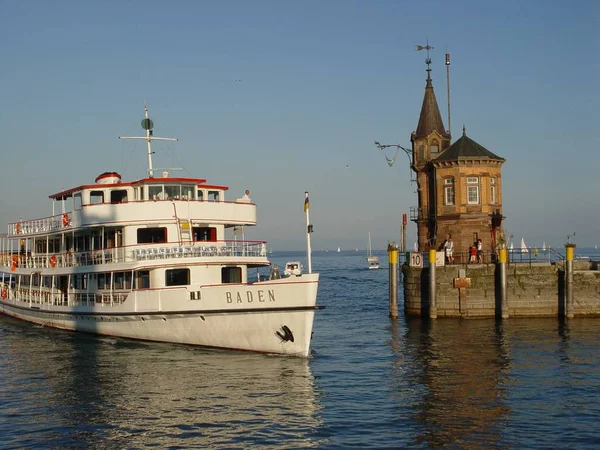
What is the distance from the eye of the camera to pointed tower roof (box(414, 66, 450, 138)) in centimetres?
4981

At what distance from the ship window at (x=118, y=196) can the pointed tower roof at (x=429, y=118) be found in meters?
22.0

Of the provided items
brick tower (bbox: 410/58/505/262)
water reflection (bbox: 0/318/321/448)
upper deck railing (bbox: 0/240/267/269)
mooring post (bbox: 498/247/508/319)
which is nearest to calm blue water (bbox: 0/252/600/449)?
water reflection (bbox: 0/318/321/448)

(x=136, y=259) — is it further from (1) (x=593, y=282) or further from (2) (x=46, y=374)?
(1) (x=593, y=282)

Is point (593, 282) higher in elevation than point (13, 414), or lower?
higher

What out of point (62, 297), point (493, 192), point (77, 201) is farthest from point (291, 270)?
point (493, 192)

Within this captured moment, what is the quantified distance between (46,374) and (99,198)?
12815mm

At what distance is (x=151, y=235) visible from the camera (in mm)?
33750

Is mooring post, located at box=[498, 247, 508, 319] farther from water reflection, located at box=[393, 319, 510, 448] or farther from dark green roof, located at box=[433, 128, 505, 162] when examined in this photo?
dark green roof, located at box=[433, 128, 505, 162]

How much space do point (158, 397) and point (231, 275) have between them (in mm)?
9915

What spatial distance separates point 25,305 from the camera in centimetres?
4312

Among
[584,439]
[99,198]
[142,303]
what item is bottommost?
[584,439]

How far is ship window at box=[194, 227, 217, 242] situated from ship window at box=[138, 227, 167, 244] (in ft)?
5.68

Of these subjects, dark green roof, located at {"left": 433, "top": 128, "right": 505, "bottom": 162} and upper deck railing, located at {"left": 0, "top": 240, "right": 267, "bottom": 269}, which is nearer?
upper deck railing, located at {"left": 0, "top": 240, "right": 267, "bottom": 269}

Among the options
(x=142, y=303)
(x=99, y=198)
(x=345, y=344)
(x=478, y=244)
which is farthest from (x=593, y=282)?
(x=99, y=198)
